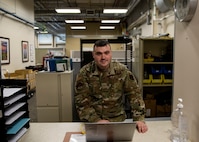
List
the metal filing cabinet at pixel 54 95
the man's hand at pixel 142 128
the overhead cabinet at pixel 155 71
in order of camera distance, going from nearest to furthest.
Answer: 1. the man's hand at pixel 142 128
2. the metal filing cabinet at pixel 54 95
3. the overhead cabinet at pixel 155 71

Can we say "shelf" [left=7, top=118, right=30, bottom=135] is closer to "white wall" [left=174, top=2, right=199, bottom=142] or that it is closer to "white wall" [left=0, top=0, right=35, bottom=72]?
"white wall" [left=174, top=2, right=199, bottom=142]

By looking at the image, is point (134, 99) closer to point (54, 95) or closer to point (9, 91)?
point (9, 91)

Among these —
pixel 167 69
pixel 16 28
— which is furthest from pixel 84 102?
pixel 16 28

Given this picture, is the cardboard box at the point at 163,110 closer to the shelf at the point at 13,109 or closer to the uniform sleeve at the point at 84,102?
the uniform sleeve at the point at 84,102

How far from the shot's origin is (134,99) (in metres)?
1.75

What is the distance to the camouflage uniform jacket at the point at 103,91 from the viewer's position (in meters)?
1.76

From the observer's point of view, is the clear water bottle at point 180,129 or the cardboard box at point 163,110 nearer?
the clear water bottle at point 180,129

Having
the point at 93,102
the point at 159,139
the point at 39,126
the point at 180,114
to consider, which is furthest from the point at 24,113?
the point at 180,114

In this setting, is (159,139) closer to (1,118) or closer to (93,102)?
(93,102)

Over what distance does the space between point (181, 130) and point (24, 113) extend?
1.09m

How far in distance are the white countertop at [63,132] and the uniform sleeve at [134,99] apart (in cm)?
11

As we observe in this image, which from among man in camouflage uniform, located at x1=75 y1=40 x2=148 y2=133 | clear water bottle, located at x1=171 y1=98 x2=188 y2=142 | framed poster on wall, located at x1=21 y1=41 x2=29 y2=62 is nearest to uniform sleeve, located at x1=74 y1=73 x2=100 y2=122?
man in camouflage uniform, located at x1=75 y1=40 x2=148 y2=133

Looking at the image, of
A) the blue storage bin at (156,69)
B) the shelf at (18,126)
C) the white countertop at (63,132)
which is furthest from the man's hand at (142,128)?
the blue storage bin at (156,69)

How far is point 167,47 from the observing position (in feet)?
13.2
